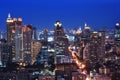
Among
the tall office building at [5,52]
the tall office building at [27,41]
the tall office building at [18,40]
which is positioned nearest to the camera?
the tall office building at [5,52]

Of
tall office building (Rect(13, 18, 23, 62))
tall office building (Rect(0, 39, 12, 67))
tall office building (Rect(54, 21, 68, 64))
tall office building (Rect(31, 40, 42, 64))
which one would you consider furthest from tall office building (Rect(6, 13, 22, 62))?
tall office building (Rect(54, 21, 68, 64))

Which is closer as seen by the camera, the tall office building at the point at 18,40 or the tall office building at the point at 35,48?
the tall office building at the point at 18,40

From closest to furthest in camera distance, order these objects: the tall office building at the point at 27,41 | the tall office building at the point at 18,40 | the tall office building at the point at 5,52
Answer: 1. the tall office building at the point at 5,52
2. the tall office building at the point at 18,40
3. the tall office building at the point at 27,41

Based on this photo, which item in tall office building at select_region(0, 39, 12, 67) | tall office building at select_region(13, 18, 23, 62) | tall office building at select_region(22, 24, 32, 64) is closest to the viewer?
tall office building at select_region(0, 39, 12, 67)

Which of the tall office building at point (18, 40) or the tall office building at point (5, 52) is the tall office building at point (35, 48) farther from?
the tall office building at point (5, 52)

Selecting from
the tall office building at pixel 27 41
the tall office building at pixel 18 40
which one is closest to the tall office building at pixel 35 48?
the tall office building at pixel 27 41

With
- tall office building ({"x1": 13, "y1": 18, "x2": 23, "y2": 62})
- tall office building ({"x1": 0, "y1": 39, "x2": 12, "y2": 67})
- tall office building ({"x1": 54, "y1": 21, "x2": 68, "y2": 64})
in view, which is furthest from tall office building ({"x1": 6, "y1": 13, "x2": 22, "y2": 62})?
tall office building ({"x1": 54, "y1": 21, "x2": 68, "y2": 64})

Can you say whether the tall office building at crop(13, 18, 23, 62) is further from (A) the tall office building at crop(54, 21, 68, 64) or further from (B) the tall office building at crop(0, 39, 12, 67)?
(A) the tall office building at crop(54, 21, 68, 64)

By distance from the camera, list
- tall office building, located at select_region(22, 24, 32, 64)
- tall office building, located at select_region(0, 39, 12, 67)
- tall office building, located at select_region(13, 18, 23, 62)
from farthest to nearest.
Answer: tall office building, located at select_region(22, 24, 32, 64), tall office building, located at select_region(13, 18, 23, 62), tall office building, located at select_region(0, 39, 12, 67)

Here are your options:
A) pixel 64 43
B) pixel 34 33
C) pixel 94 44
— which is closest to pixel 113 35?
pixel 94 44

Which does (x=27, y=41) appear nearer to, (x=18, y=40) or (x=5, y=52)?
(x=18, y=40)

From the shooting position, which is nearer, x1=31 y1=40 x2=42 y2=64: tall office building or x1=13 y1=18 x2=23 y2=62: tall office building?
x1=13 y1=18 x2=23 y2=62: tall office building

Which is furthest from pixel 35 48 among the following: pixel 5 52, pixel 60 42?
pixel 5 52

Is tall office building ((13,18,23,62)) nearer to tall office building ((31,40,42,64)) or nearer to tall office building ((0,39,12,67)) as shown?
tall office building ((0,39,12,67))
